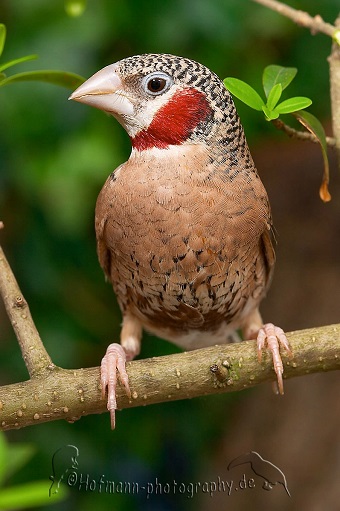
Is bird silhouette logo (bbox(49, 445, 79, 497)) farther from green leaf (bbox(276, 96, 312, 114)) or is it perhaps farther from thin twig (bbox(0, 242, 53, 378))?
green leaf (bbox(276, 96, 312, 114))

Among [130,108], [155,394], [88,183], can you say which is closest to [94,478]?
[88,183]

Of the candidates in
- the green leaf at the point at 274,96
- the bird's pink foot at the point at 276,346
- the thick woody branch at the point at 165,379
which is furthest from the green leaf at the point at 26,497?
the green leaf at the point at 274,96

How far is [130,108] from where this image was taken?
204cm

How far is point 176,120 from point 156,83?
0.36 ft

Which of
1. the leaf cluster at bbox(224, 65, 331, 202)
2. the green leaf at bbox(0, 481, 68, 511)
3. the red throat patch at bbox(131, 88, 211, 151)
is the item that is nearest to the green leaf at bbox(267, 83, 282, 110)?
the leaf cluster at bbox(224, 65, 331, 202)

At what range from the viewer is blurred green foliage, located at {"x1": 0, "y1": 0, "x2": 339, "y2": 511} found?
2891mm

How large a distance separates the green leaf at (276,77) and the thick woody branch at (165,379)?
612mm

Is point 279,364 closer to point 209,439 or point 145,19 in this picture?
point 145,19

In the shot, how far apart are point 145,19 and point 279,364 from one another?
1.64 meters

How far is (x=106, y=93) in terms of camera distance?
6.54ft

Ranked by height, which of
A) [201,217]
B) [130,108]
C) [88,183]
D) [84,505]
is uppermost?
[130,108]

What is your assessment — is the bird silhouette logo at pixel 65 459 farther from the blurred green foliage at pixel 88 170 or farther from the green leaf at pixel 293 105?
the green leaf at pixel 293 105

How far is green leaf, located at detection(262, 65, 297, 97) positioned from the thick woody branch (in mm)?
612

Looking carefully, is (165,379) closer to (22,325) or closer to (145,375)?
(145,375)
